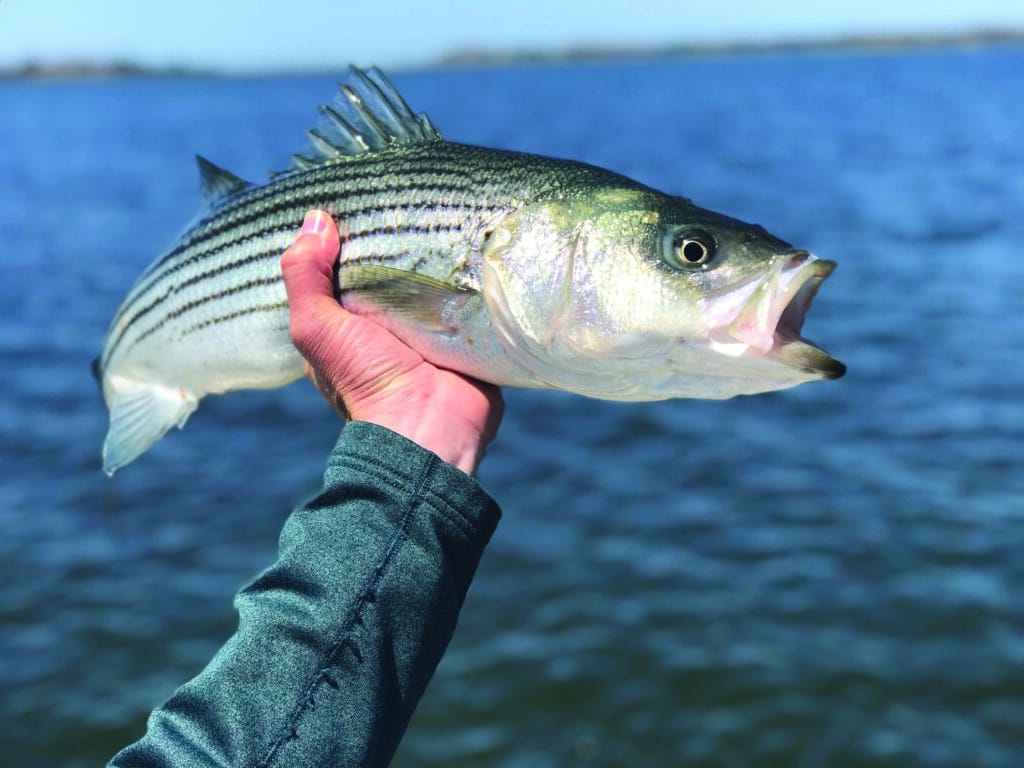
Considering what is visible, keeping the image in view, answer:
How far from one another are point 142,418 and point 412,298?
1.70 meters

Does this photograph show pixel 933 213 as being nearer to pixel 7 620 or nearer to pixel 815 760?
pixel 815 760

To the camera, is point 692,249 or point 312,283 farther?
point 312,283

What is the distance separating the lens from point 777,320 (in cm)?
284

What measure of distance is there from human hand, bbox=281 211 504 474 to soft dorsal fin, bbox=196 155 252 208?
0.67m

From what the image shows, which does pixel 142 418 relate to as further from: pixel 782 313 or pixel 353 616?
pixel 782 313

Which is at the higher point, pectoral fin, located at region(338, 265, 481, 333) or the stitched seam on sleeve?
pectoral fin, located at region(338, 265, 481, 333)

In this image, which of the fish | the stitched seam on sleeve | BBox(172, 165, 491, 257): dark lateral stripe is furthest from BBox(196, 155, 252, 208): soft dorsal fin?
the stitched seam on sleeve

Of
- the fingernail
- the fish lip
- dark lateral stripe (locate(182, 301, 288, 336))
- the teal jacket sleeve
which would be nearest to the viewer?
the teal jacket sleeve

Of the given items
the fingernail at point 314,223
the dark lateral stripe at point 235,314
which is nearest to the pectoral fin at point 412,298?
the fingernail at point 314,223

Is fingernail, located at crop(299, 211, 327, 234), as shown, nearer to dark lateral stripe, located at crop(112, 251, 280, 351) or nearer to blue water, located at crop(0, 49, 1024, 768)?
dark lateral stripe, located at crop(112, 251, 280, 351)

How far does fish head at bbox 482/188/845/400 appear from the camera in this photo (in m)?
2.83

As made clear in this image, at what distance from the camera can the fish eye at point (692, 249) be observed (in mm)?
2959

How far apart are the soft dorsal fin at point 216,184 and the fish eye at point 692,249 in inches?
71.8

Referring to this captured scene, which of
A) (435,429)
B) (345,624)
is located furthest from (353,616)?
(435,429)
